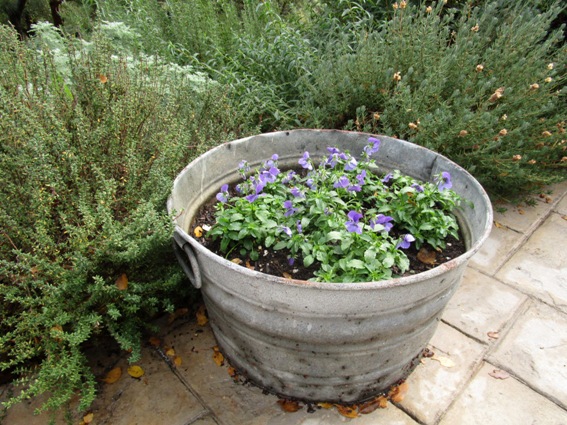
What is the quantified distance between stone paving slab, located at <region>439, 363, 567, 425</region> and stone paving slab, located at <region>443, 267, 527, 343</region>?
276 millimetres

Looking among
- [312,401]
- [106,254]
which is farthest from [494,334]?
[106,254]

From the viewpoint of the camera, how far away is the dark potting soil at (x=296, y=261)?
1.80 meters

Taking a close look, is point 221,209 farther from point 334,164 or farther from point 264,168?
point 334,164

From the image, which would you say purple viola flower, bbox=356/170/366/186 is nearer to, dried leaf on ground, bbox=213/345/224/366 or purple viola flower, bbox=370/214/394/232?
purple viola flower, bbox=370/214/394/232

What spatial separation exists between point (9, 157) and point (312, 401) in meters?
1.63

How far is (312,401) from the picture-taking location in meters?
1.88

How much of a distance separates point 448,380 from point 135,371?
1.45 meters

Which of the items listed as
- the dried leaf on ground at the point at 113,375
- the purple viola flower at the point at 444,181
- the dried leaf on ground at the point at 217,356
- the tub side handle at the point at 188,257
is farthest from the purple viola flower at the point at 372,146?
the dried leaf on ground at the point at 113,375

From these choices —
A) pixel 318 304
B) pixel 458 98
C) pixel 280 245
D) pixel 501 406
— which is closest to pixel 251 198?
pixel 280 245

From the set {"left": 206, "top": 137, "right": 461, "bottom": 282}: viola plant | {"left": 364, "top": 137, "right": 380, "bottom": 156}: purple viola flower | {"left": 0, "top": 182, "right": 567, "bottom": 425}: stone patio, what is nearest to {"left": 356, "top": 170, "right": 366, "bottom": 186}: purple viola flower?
{"left": 206, "top": 137, "right": 461, "bottom": 282}: viola plant

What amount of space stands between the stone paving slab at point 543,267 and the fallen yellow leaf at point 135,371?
207cm

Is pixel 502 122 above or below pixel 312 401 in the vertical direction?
above

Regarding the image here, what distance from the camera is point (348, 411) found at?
187 cm

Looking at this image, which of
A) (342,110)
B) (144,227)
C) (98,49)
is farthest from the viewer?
(342,110)
